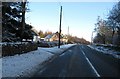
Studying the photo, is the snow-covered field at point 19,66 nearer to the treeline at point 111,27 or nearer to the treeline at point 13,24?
the treeline at point 13,24

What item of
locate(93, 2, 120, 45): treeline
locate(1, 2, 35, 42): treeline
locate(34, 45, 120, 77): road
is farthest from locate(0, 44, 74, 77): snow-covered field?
locate(93, 2, 120, 45): treeline

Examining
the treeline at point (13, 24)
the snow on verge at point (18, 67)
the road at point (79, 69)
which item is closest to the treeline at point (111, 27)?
the treeline at point (13, 24)

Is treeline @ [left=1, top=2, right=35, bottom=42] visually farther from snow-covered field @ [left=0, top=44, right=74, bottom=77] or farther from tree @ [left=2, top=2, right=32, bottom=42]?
snow-covered field @ [left=0, top=44, right=74, bottom=77]

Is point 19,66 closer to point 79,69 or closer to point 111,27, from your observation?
point 79,69

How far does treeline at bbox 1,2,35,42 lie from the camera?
96.2 feet

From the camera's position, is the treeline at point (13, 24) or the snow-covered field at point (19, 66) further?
the treeline at point (13, 24)

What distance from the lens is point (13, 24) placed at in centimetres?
3259

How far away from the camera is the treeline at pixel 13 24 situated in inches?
1154

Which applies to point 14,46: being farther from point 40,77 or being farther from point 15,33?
point 40,77

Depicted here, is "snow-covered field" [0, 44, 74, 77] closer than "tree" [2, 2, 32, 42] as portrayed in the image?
Yes

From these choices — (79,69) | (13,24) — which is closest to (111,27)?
(13,24)

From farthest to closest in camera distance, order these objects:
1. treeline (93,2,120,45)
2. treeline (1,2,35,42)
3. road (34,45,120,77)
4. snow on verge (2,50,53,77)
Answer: treeline (93,2,120,45), treeline (1,2,35,42), road (34,45,120,77), snow on verge (2,50,53,77)

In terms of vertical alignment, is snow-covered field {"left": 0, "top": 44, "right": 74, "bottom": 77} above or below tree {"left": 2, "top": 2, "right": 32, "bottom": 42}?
below

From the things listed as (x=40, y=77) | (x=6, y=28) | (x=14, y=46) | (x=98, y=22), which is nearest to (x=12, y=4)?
(x=6, y=28)
